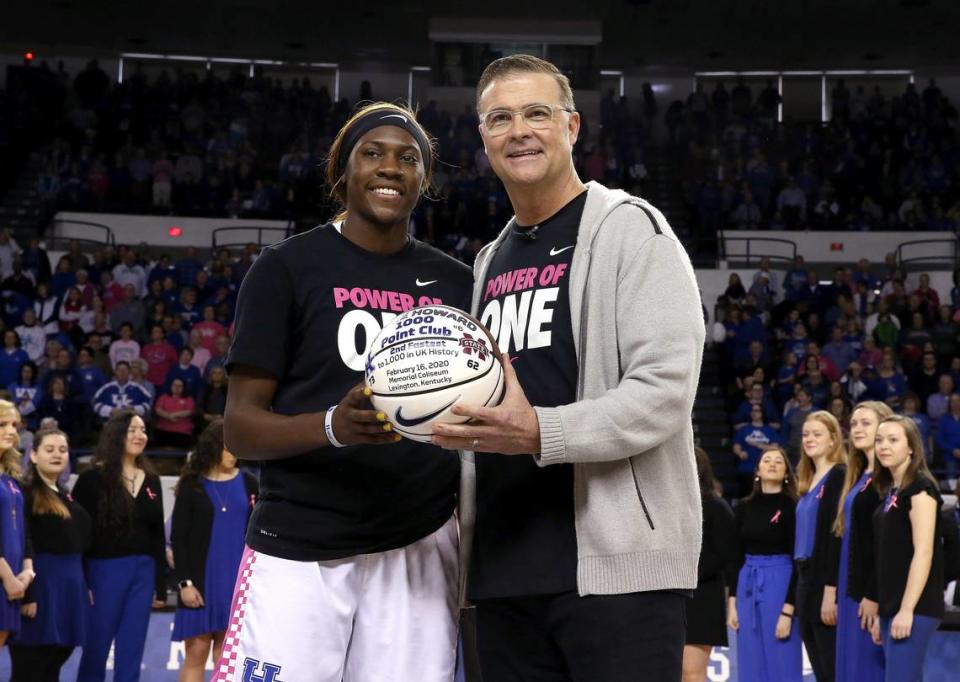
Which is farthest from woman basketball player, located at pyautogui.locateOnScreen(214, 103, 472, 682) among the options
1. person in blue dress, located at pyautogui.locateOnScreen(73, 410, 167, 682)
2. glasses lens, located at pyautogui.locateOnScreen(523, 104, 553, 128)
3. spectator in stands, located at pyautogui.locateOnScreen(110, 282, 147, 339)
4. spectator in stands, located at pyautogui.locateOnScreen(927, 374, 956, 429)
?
spectator in stands, located at pyautogui.locateOnScreen(110, 282, 147, 339)

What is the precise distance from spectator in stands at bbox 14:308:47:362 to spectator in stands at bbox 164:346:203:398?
8.33 feet

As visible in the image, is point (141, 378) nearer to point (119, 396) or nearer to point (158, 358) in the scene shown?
point (119, 396)

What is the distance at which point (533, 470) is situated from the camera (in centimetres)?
289

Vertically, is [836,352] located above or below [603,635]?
above

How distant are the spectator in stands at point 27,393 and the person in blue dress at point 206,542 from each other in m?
6.18

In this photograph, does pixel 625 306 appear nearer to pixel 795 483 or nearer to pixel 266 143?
pixel 795 483

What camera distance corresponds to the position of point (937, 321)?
658 inches

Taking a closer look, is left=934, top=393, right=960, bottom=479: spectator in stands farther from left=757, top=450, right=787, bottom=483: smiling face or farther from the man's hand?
the man's hand

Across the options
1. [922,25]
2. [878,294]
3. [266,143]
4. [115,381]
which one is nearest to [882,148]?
[922,25]

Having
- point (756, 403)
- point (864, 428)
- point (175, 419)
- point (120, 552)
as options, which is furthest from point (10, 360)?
point (864, 428)

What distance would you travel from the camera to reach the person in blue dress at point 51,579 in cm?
758

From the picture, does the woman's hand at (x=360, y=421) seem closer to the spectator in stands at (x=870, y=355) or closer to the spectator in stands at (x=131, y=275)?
the spectator in stands at (x=870, y=355)

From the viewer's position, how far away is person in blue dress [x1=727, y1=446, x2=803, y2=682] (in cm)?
783

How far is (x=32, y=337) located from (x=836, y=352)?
418 inches
